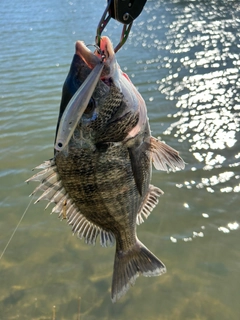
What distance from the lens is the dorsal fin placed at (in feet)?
7.13

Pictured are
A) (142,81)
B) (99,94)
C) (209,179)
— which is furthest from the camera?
(142,81)

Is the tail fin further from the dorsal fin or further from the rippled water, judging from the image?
the rippled water

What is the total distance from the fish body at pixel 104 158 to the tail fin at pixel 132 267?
294mm

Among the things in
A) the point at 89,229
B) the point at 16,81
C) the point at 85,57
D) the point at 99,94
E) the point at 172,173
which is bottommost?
the point at 16,81

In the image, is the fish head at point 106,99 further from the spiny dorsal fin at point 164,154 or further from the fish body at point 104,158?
the spiny dorsal fin at point 164,154

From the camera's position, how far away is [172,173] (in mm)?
5262

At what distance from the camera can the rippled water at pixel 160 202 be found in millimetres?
3631

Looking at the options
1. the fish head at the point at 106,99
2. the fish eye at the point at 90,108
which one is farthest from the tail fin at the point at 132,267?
the fish eye at the point at 90,108

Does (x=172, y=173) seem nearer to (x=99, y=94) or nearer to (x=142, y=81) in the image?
(x=99, y=94)

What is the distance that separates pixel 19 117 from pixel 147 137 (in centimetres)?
527

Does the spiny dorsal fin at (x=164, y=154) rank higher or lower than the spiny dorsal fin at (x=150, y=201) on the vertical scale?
higher

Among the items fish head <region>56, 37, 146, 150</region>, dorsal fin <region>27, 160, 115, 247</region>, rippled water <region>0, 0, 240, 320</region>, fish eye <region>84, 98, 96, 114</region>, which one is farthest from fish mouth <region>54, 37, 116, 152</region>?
rippled water <region>0, 0, 240, 320</region>

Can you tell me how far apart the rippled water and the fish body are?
1468 millimetres

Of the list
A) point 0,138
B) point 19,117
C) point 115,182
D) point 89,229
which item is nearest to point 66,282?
point 89,229
